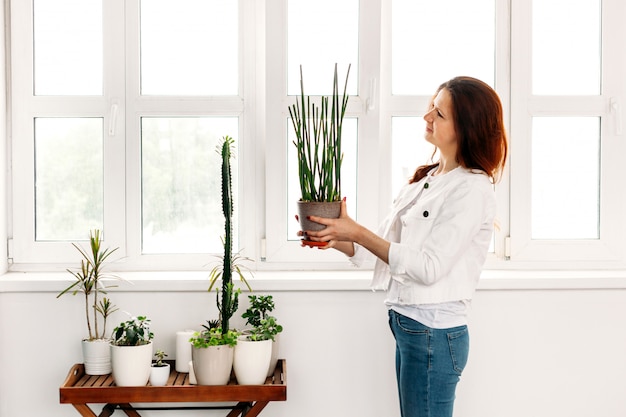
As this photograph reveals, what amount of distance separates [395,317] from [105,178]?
4.20ft

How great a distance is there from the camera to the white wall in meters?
2.64

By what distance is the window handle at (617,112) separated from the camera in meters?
2.86

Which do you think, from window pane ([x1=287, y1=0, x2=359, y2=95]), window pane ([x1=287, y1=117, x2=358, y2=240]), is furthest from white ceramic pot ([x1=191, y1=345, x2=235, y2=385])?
window pane ([x1=287, y1=0, x2=359, y2=95])

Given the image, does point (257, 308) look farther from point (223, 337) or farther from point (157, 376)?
point (157, 376)

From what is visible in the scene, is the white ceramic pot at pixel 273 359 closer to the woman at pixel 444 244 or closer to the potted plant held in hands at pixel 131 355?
the potted plant held in hands at pixel 131 355

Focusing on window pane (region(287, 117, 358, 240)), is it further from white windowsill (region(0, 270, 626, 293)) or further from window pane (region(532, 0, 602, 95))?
window pane (region(532, 0, 602, 95))

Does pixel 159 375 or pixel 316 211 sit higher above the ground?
pixel 316 211

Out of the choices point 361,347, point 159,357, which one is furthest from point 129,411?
point 361,347

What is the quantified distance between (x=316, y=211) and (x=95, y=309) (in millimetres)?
996

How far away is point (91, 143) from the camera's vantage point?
2795 millimetres

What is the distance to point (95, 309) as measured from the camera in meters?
2.53

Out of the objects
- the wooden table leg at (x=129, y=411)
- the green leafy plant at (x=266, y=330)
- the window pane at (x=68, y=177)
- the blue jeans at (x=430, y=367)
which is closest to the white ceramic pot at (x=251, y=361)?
the green leafy plant at (x=266, y=330)

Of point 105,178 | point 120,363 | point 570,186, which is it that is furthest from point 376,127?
point 120,363

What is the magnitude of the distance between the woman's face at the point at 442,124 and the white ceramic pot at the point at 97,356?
4.24 feet
